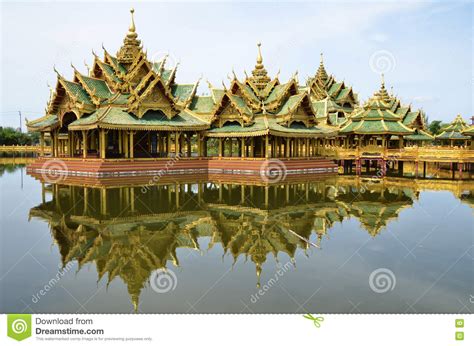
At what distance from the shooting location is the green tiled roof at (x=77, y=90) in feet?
93.6

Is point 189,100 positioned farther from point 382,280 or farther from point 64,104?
point 382,280

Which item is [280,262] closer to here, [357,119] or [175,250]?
[175,250]

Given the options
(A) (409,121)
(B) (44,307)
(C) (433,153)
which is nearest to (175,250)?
(B) (44,307)

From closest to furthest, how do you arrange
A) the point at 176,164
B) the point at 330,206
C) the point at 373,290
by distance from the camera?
the point at 373,290 → the point at 330,206 → the point at 176,164

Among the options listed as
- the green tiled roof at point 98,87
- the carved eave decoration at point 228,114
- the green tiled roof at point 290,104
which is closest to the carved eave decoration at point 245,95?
the carved eave decoration at point 228,114

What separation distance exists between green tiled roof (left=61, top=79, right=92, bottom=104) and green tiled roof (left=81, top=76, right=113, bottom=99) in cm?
70

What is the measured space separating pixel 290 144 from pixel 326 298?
2809 centimetres

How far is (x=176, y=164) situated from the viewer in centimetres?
2812

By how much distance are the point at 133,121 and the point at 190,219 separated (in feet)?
53.4

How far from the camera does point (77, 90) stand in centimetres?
2934

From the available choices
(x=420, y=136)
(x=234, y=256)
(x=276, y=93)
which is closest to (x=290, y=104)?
(x=276, y=93)

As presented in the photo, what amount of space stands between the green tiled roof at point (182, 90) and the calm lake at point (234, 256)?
19.5 m

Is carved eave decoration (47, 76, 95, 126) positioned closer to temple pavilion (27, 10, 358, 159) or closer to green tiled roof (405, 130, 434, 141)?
temple pavilion (27, 10, 358, 159)
